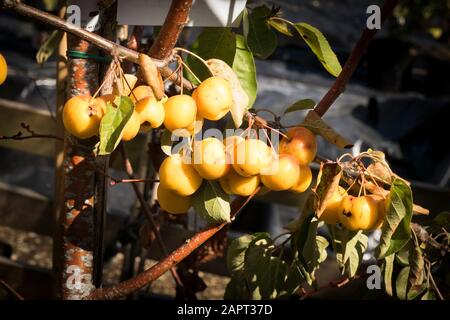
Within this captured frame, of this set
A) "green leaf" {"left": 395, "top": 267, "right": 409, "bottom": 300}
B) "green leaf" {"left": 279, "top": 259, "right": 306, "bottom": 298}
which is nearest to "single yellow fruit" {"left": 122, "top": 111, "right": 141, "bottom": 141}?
"green leaf" {"left": 279, "top": 259, "right": 306, "bottom": 298}

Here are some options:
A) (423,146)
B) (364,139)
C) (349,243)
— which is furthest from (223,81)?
(423,146)

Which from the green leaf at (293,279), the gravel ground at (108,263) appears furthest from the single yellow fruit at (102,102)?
the gravel ground at (108,263)

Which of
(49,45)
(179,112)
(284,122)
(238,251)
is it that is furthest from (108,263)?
(179,112)

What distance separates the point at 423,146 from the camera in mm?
2857

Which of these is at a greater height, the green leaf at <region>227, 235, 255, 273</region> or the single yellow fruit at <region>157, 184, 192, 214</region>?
the single yellow fruit at <region>157, 184, 192, 214</region>

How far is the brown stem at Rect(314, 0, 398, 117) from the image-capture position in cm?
73

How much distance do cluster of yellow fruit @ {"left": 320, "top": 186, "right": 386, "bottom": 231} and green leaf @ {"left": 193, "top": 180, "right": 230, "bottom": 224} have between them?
0.47 ft

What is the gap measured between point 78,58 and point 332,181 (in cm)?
36

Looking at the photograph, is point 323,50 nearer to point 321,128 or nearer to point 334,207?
point 321,128

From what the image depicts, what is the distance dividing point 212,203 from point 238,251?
10.9 inches

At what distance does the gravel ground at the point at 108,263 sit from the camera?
2274 millimetres

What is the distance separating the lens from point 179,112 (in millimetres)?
588

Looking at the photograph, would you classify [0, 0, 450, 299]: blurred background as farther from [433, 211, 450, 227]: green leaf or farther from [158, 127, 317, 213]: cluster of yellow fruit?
[433, 211, 450, 227]: green leaf
